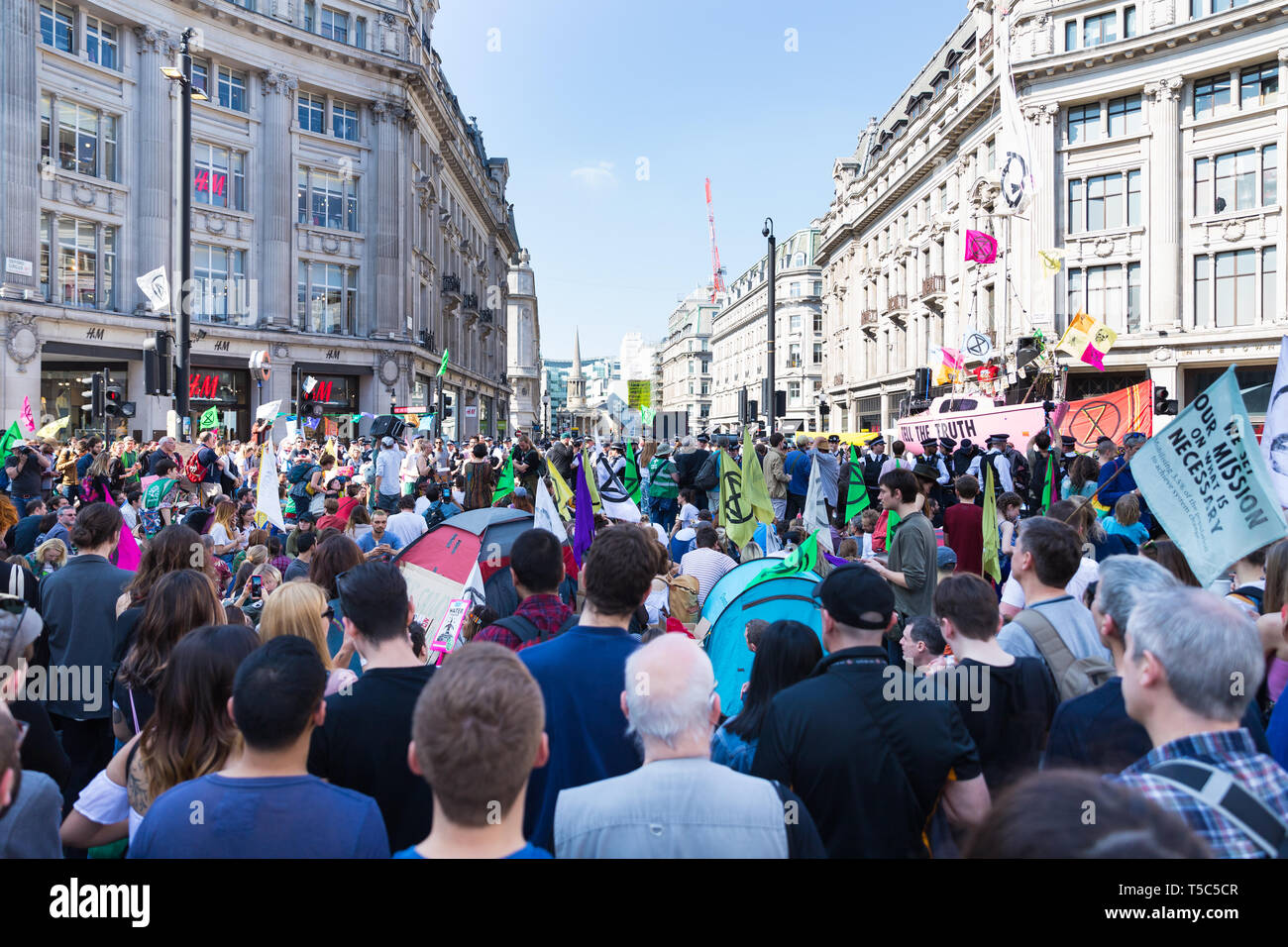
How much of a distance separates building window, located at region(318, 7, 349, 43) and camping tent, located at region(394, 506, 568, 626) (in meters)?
36.4

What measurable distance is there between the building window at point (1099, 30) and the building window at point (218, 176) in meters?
35.6

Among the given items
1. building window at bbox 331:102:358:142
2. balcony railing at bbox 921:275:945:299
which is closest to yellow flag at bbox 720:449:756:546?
building window at bbox 331:102:358:142

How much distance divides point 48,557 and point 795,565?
596cm

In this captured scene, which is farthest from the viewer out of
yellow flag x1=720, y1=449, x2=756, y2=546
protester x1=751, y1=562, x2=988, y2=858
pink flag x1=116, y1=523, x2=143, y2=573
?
yellow flag x1=720, y1=449, x2=756, y2=546

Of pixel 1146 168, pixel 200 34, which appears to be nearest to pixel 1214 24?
pixel 1146 168

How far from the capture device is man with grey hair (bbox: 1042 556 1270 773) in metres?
2.91

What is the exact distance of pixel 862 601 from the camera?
126 inches

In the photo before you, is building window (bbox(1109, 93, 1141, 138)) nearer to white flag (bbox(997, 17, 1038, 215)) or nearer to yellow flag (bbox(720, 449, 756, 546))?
white flag (bbox(997, 17, 1038, 215))

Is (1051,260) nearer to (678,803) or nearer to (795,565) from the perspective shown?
(795,565)

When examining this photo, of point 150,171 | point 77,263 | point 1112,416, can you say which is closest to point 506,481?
point 1112,416

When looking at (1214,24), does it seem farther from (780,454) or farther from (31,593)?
(31,593)

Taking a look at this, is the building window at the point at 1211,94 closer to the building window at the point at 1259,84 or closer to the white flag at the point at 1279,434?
the building window at the point at 1259,84

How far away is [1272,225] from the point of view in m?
31.6

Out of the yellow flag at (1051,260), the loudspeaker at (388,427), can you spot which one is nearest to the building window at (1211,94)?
the yellow flag at (1051,260)
